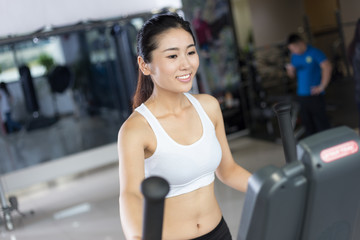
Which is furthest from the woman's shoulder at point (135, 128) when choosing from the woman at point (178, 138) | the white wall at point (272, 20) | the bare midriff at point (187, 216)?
the white wall at point (272, 20)

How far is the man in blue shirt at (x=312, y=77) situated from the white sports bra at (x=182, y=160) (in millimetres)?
4096

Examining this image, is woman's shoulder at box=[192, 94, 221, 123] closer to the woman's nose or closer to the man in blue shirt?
the woman's nose

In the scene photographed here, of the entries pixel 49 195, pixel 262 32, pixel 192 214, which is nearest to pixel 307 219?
pixel 192 214

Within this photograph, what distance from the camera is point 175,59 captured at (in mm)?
1463

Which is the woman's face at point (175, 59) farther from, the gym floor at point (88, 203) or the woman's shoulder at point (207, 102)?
the gym floor at point (88, 203)

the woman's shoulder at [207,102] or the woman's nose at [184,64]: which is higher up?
the woman's nose at [184,64]

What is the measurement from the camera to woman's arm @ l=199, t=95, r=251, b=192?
5.12ft

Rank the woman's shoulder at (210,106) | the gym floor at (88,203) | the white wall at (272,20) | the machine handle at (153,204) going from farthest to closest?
the white wall at (272,20) → the gym floor at (88,203) → the woman's shoulder at (210,106) → the machine handle at (153,204)

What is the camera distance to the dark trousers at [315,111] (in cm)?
544

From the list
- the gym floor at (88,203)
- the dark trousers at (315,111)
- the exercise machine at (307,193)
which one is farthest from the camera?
the dark trousers at (315,111)

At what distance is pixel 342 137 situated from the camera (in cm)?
87

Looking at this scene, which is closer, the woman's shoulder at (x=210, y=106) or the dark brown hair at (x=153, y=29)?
the dark brown hair at (x=153, y=29)

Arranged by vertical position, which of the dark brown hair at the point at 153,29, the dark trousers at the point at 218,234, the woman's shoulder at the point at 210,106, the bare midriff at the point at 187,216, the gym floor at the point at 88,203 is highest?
the dark brown hair at the point at 153,29

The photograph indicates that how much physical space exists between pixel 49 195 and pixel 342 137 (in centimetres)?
594
